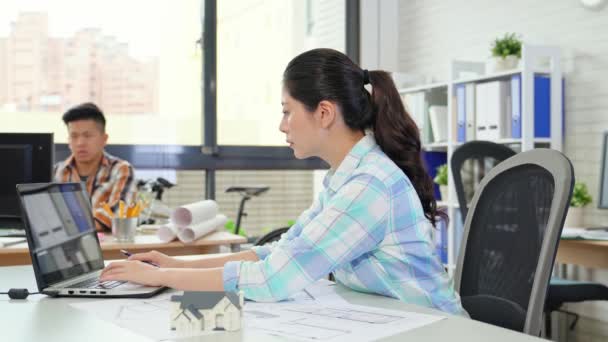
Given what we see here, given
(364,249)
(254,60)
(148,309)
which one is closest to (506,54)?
(254,60)

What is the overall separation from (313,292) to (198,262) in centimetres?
36

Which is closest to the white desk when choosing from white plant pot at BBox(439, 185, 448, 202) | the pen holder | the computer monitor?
the computer monitor

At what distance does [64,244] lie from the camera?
1.54m

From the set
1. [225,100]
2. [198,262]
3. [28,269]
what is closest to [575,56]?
[225,100]

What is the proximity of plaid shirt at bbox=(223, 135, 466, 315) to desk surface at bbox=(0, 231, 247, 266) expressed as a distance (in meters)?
1.27

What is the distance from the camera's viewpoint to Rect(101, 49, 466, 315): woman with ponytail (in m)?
1.35

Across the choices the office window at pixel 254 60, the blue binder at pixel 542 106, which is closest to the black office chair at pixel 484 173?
the blue binder at pixel 542 106

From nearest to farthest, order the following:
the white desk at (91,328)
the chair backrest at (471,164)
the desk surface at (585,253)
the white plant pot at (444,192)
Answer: the white desk at (91,328)
the desk surface at (585,253)
the chair backrest at (471,164)
the white plant pot at (444,192)

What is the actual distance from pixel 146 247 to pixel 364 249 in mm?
1437

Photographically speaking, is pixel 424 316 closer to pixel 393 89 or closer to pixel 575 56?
pixel 393 89

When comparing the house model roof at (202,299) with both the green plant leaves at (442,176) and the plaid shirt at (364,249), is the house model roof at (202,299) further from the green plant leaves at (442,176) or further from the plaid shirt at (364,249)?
the green plant leaves at (442,176)

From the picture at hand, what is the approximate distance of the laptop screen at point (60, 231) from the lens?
1.43m

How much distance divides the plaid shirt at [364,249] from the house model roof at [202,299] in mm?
204

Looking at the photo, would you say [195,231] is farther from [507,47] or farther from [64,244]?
[507,47]
